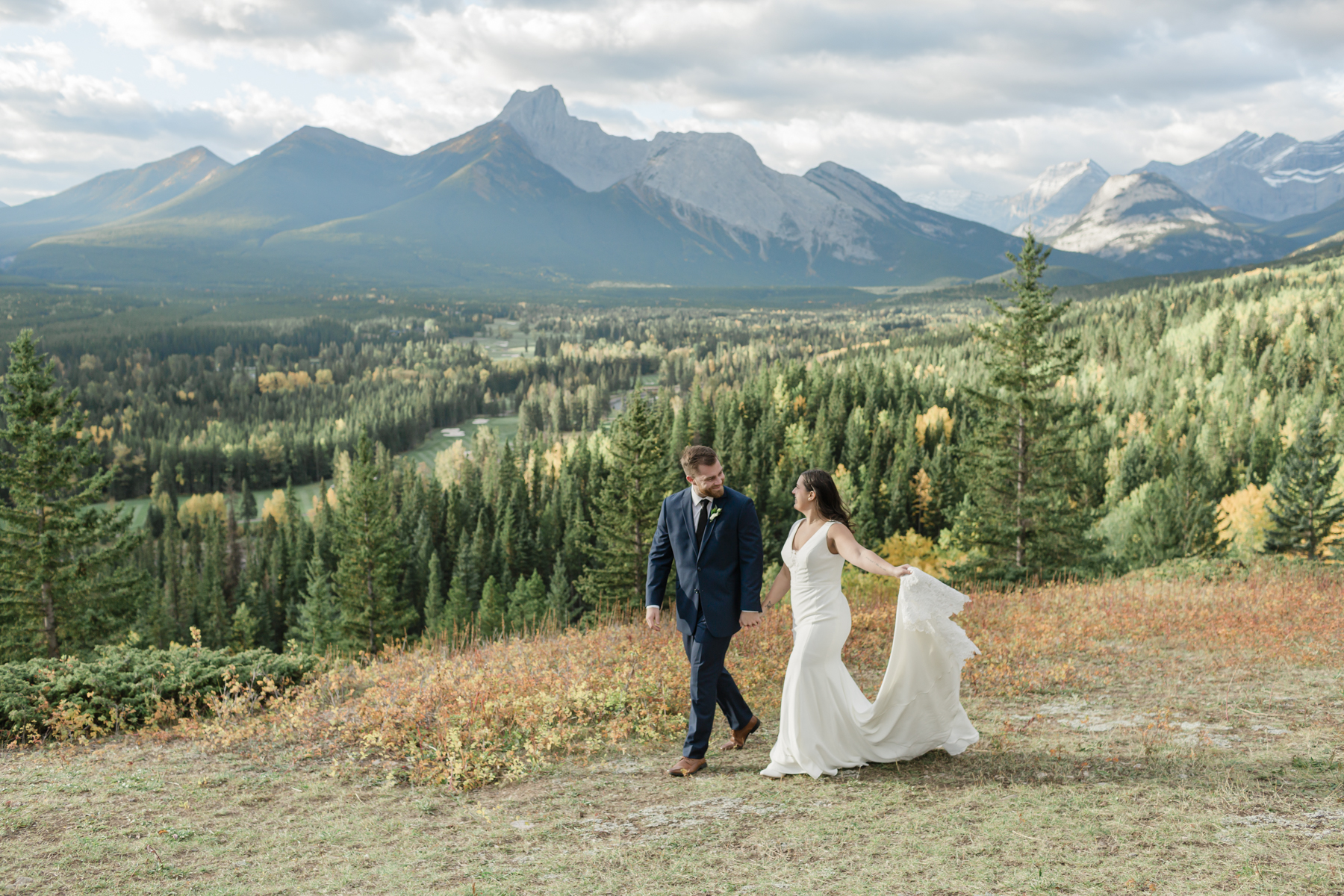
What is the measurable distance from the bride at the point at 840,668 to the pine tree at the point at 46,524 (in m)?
27.5

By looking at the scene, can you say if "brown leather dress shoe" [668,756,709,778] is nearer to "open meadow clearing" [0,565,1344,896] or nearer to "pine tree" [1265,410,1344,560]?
"open meadow clearing" [0,565,1344,896]

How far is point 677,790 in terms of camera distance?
7945 mm

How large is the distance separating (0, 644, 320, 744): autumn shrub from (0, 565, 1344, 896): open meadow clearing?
19.7 inches

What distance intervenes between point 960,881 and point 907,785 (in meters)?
Result: 1.97

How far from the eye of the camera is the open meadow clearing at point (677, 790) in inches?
235

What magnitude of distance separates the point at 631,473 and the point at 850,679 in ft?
114

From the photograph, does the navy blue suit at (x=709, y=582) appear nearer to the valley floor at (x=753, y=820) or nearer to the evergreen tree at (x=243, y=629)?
the valley floor at (x=753, y=820)

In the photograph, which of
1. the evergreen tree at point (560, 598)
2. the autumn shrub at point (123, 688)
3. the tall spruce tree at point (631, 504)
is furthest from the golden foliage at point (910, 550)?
the autumn shrub at point (123, 688)

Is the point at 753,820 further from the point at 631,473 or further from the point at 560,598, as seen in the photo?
the point at 560,598

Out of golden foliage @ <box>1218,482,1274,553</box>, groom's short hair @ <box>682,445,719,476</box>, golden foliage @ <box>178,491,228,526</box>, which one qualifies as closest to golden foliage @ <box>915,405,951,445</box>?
golden foliage @ <box>1218,482,1274,553</box>

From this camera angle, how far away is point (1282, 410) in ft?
322

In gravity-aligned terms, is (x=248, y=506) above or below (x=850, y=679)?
below

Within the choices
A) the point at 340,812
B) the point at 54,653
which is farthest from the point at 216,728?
the point at 54,653

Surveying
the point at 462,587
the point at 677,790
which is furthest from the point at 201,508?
the point at 677,790
